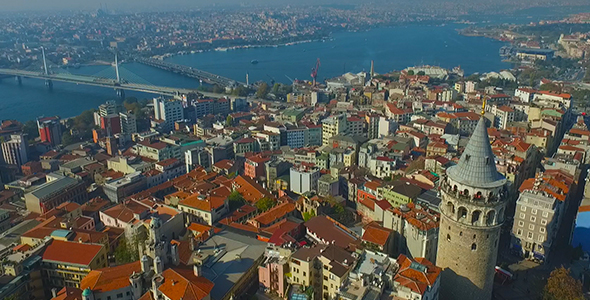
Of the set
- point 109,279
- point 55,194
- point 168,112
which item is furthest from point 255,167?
point 168,112

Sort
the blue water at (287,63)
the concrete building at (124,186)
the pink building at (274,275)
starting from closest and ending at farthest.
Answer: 1. the pink building at (274,275)
2. the concrete building at (124,186)
3. the blue water at (287,63)

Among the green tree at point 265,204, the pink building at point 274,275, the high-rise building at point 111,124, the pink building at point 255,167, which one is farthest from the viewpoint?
the high-rise building at point 111,124

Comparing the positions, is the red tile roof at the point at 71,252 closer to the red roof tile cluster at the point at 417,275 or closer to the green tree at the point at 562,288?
the red roof tile cluster at the point at 417,275

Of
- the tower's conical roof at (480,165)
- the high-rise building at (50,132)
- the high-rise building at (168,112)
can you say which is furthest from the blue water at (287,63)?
the tower's conical roof at (480,165)

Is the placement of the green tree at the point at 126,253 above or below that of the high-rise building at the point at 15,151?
above

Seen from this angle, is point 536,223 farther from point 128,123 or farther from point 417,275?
point 128,123

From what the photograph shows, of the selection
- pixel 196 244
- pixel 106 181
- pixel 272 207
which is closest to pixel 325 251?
pixel 196 244

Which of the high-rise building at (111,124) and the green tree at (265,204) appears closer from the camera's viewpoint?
the green tree at (265,204)
